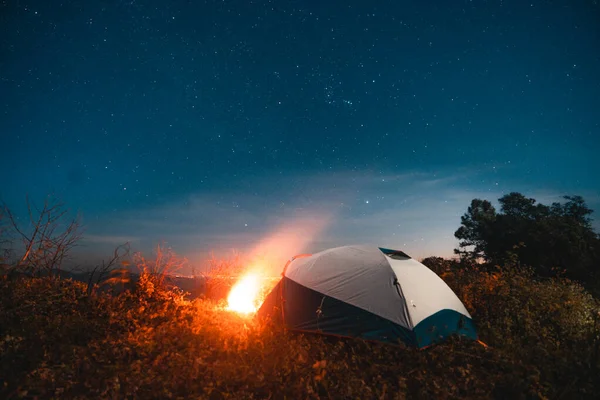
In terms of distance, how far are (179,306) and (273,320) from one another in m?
2.74

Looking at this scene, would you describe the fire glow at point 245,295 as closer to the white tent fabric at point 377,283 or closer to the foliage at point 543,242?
the white tent fabric at point 377,283

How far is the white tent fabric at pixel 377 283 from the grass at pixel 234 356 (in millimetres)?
855

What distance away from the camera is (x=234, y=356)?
6.44 meters

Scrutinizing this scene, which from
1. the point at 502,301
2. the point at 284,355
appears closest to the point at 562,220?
the point at 502,301

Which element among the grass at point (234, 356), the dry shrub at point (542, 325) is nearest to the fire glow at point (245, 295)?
the grass at point (234, 356)

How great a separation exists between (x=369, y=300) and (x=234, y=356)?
10.9 ft

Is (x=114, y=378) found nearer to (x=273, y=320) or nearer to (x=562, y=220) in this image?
(x=273, y=320)

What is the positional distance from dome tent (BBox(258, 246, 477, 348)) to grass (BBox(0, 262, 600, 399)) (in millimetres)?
367

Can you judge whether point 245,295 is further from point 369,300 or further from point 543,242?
point 543,242

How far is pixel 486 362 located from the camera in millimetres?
6488

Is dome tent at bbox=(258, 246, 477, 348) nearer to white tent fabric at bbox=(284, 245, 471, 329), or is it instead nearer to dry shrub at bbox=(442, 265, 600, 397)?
white tent fabric at bbox=(284, 245, 471, 329)

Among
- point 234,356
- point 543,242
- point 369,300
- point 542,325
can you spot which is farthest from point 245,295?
point 543,242

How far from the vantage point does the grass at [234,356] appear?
201 inches

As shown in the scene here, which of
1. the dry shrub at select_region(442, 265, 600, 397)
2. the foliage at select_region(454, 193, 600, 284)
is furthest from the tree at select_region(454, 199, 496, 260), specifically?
A: the dry shrub at select_region(442, 265, 600, 397)
